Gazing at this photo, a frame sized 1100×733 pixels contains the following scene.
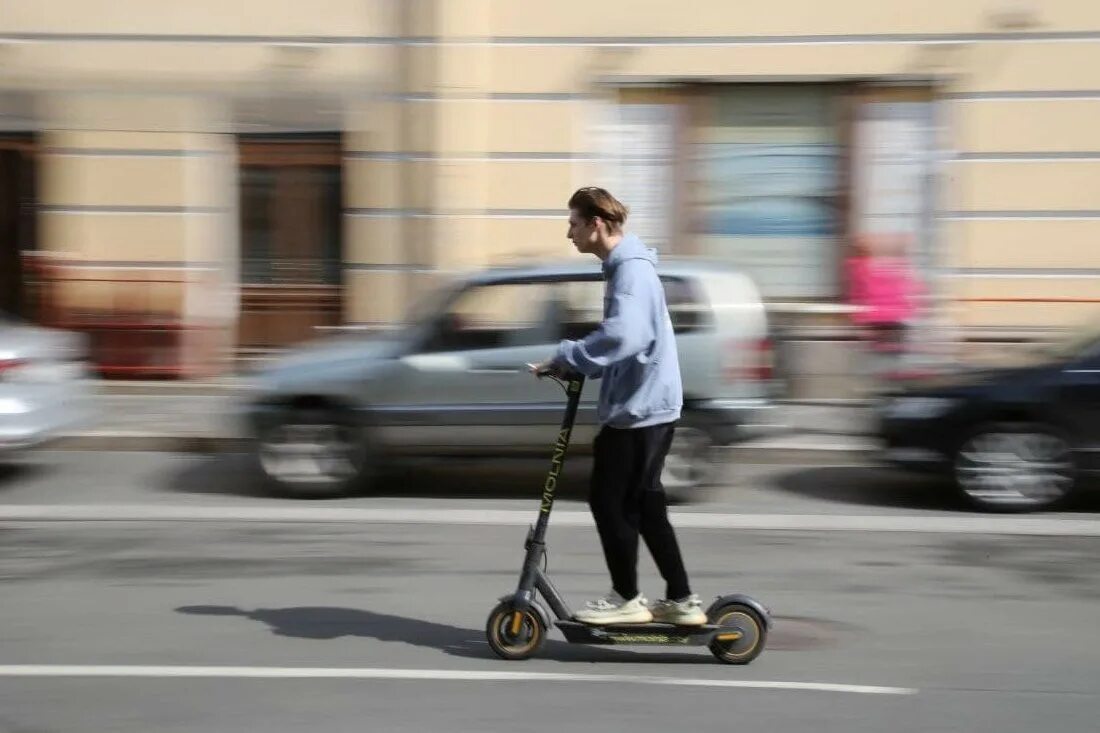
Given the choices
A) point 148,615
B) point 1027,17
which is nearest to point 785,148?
point 1027,17

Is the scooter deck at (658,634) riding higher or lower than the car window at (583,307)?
lower

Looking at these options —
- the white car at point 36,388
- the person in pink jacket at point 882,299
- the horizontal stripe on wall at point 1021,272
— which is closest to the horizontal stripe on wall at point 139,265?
the white car at point 36,388

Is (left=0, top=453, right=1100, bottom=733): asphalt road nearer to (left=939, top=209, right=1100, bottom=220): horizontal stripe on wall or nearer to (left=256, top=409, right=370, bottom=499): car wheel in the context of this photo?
(left=256, top=409, right=370, bottom=499): car wheel

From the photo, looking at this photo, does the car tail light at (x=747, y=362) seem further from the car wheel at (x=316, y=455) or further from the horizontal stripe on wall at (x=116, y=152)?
the horizontal stripe on wall at (x=116, y=152)

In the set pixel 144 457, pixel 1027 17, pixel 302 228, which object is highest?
pixel 1027 17

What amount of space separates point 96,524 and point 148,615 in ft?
7.48

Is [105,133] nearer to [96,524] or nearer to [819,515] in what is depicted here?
[96,524]

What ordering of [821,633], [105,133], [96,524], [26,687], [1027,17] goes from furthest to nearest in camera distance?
1. [105,133]
2. [1027,17]
3. [96,524]
4. [821,633]
5. [26,687]

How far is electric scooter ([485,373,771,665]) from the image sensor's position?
5.75 m

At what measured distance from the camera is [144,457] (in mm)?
11266

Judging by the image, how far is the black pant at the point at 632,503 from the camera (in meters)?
5.69

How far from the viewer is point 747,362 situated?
9.46 metres

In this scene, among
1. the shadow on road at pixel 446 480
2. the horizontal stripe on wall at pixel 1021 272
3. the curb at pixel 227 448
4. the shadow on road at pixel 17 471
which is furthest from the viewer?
the horizontal stripe on wall at pixel 1021 272

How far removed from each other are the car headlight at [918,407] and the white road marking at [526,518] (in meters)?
0.66
